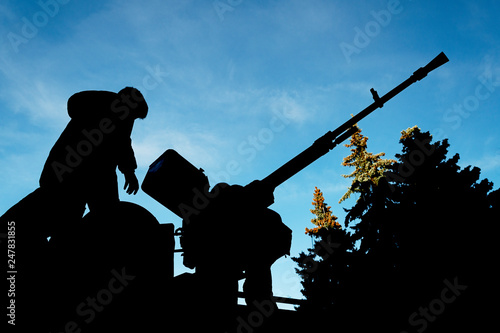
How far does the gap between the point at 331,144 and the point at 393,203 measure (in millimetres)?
10517

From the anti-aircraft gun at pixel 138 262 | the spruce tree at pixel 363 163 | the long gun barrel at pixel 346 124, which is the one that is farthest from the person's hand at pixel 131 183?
the spruce tree at pixel 363 163

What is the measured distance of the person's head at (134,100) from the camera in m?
2.06

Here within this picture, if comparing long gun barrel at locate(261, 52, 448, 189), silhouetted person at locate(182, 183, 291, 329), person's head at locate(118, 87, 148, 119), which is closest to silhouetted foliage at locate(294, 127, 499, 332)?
long gun barrel at locate(261, 52, 448, 189)

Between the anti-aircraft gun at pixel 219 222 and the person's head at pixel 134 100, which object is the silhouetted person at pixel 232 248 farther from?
the person's head at pixel 134 100

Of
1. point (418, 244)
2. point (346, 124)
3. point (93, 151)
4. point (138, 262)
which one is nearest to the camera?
point (138, 262)

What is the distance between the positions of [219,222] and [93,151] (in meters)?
0.87

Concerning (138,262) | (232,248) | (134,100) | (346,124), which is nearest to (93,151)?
(134,100)

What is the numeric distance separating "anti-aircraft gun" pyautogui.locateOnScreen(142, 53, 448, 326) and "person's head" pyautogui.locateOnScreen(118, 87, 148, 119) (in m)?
0.37

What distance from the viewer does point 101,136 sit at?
1.91 m

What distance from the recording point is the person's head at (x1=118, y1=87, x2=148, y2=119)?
81.2 inches

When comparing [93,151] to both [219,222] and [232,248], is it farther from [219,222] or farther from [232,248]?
[232,248]

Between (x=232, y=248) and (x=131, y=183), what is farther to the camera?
(x=131, y=183)

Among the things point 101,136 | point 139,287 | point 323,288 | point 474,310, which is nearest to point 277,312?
point 139,287

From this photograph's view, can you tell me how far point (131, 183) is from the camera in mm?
2385
